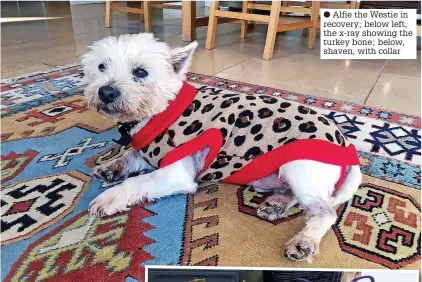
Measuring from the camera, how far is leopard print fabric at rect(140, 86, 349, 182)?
1129 mm

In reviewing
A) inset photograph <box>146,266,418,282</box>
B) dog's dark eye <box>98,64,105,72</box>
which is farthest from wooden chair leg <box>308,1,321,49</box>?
inset photograph <box>146,266,418,282</box>

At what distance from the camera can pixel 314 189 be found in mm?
1066

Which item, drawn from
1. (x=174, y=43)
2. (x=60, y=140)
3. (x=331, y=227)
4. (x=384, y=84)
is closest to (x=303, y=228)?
(x=331, y=227)

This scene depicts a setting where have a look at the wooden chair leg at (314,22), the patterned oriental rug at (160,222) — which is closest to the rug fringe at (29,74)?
the patterned oriental rug at (160,222)

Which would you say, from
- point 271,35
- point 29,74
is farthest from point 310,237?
point 271,35

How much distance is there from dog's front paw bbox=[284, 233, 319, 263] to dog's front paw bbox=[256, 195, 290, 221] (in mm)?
147

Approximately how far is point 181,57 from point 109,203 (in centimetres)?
53

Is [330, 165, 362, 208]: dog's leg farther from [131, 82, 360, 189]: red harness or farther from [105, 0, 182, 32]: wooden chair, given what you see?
[105, 0, 182, 32]: wooden chair

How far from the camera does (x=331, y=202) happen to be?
1091 millimetres

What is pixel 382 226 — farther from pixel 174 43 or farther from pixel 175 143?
pixel 174 43

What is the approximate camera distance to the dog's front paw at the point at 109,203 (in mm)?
1106

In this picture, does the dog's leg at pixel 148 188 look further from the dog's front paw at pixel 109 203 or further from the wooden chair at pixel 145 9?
the wooden chair at pixel 145 9

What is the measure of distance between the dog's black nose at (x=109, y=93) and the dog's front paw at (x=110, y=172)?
32 centimetres

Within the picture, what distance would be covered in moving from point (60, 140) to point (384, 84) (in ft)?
6.80
